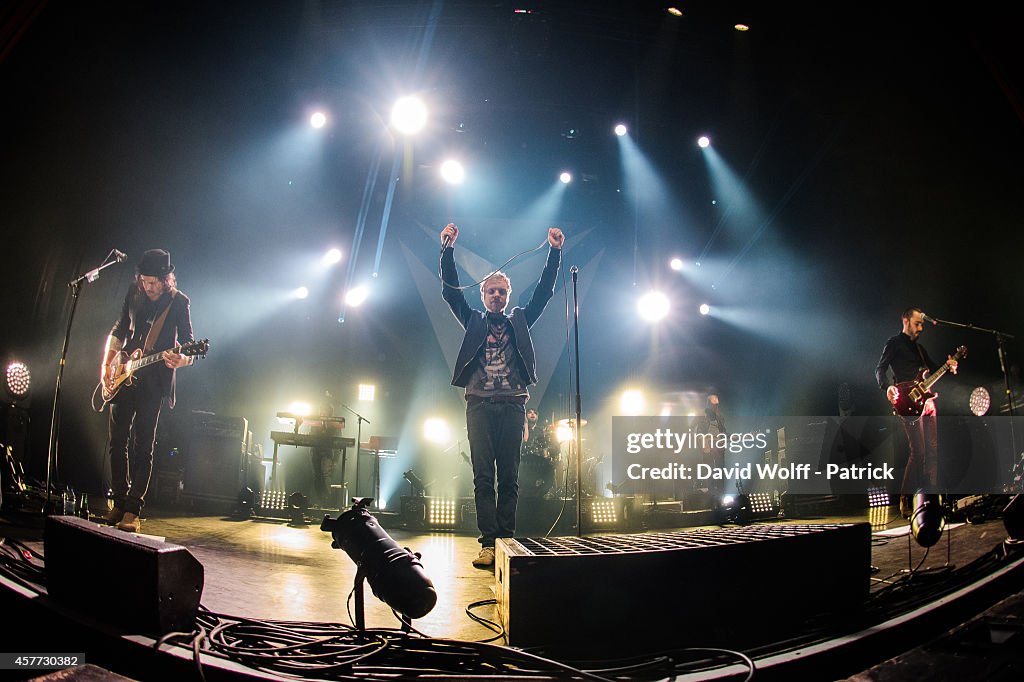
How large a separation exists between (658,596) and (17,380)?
5.79 m

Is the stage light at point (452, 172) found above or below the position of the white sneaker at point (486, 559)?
above

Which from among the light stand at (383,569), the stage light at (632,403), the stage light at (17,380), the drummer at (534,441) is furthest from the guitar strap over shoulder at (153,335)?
the stage light at (632,403)

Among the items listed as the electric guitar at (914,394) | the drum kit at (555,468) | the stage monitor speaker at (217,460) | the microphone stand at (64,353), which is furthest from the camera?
the drum kit at (555,468)

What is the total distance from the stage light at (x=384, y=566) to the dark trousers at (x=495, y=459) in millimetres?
1403

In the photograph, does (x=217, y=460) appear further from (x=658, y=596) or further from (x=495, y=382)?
(x=658, y=596)

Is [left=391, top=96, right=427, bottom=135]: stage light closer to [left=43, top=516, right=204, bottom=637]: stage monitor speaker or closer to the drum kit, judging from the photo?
the drum kit

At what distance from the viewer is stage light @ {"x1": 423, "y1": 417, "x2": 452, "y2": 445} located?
13.4 meters

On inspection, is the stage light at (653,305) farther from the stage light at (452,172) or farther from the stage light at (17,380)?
the stage light at (17,380)

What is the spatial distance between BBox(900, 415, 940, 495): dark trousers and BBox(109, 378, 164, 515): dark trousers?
6443mm

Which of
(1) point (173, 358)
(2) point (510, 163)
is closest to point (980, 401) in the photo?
(2) point (510, 163)

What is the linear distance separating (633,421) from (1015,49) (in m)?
7.52

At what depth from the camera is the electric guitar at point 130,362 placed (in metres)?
3.32

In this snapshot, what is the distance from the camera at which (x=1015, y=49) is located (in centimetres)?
372

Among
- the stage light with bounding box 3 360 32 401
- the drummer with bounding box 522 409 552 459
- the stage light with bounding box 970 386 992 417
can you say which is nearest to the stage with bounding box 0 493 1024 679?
the stage light with bounding box 3 360 32 401
